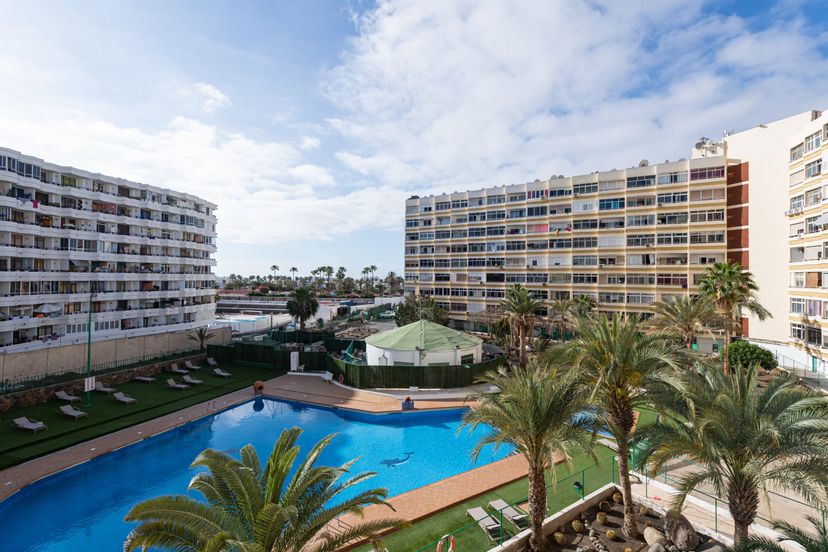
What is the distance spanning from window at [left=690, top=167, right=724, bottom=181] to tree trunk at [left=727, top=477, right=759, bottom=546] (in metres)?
50.1

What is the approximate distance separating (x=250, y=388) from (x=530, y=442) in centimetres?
2937

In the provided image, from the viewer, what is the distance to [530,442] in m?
13.3

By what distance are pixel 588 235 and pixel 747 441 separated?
50.5m

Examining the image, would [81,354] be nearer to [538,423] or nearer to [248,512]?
[248,512]

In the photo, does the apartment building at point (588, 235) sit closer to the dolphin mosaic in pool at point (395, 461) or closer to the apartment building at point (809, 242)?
the apartment building at point (809, 242)

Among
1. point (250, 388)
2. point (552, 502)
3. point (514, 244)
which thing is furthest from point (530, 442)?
point (514, 244)

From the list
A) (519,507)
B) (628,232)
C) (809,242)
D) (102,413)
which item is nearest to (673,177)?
(628,232)

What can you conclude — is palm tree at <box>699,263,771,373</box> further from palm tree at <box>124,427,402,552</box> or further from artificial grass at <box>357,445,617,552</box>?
palm tree at <box>124,427,402,552</box>

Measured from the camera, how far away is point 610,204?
5669cm

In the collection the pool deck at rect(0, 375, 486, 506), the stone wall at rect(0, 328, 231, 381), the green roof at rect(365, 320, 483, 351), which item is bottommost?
the pool deck at rect(0, 375, 486, 506)

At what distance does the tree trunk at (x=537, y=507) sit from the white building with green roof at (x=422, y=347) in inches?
897

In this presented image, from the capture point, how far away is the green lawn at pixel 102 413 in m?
23.1

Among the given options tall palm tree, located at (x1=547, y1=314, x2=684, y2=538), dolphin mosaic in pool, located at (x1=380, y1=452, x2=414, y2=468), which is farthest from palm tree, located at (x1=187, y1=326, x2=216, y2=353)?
tall palm tree, located at (x1=547, y1=314, x2=684, y2=538)

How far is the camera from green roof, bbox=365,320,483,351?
121 ft
